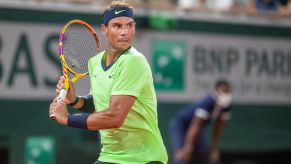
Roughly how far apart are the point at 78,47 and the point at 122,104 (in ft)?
3.19

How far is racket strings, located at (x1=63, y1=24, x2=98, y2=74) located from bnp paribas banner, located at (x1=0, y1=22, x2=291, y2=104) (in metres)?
4.00

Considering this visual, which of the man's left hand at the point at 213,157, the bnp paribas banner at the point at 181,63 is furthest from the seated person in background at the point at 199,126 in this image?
the bnp paribas banner at the point at 181,63

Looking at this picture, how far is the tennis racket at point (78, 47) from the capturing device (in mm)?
5075

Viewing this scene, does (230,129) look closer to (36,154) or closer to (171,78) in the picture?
(171,78)

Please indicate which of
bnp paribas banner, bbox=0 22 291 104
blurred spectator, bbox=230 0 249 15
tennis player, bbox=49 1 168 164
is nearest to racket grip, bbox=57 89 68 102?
tennis player, bbox=49 1 168 164

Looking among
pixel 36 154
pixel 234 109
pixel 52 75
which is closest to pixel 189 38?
pixel 234 109

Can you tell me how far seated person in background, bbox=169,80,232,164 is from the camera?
10414mm

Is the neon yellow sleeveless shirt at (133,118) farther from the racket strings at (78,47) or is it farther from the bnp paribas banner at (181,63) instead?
the bnp paribas banner at (181,63)

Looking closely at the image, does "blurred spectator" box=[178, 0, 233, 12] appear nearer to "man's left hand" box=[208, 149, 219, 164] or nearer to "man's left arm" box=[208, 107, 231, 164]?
"man's left arm" box=[208, 107, 231, 164]

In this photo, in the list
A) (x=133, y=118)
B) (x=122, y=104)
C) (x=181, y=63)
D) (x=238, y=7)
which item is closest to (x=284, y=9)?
(x=238, y=7)

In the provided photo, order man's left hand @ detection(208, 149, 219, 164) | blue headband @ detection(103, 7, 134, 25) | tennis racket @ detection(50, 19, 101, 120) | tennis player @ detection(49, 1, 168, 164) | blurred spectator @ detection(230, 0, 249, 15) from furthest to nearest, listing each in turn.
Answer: blurred spectator @ detection(230, 0, 249, 15)
man's left hand @ detection(208, 149, 219, 164)
tennis racket @ detection(50, 19, 101, 120)
blue headband @ detection(103, 7, 134, 25)
tennis player @ detection(49, 1, 168, 164)

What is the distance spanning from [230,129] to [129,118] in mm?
7196

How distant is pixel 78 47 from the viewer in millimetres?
5270

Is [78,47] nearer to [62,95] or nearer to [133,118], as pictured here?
[62,95]
